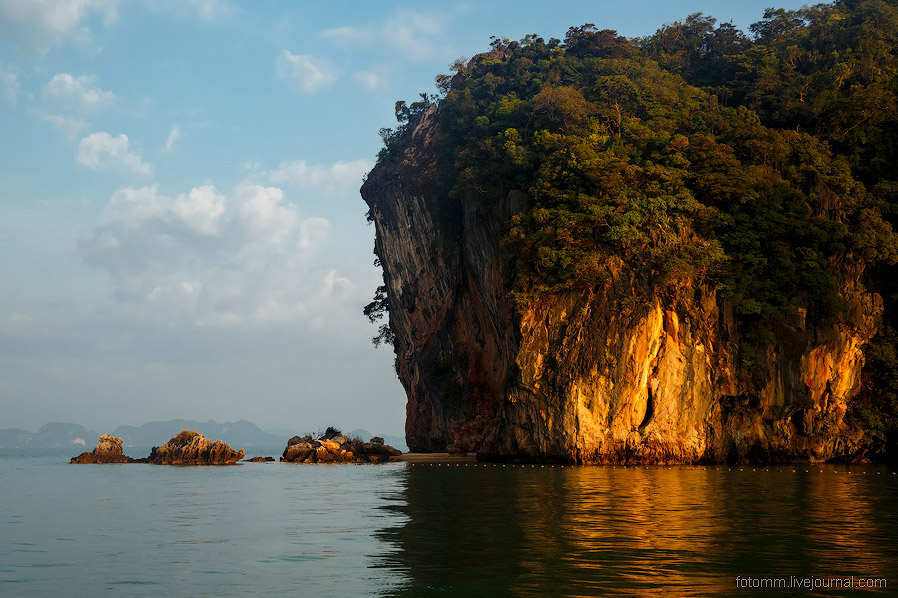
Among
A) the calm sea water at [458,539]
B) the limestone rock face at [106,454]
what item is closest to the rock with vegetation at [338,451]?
the limestone rock face at [106,454]

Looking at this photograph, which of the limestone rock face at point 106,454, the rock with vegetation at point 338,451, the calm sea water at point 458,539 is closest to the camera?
the calm sea water at point 458,539

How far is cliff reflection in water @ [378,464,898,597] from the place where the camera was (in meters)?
9.17

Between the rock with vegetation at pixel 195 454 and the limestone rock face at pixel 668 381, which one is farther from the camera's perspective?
the rock with vegetation at pixel 195 454

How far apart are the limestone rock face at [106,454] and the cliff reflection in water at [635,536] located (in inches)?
1361

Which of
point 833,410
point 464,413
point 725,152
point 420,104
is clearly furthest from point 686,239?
point 420,104

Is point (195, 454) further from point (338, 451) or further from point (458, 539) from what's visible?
point (458, 539)

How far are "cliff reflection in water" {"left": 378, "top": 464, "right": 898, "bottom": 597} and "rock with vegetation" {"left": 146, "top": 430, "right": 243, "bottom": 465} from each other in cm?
2749

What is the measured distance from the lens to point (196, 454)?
47.8 metres

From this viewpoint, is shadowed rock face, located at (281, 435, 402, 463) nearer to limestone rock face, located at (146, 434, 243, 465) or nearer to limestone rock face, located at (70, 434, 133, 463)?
limestone rock face, located at (146, 434, 243, 465)

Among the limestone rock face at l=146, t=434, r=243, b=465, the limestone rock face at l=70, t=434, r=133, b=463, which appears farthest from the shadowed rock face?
the limestone rock face at l=70, t=434, r=133, b=463

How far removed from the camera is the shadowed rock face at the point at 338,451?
46.1 metres

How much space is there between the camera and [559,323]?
122ft

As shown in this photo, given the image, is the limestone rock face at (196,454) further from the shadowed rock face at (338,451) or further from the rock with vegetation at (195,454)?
the shadowed rock face at (338,451)

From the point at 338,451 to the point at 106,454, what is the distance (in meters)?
16.6
